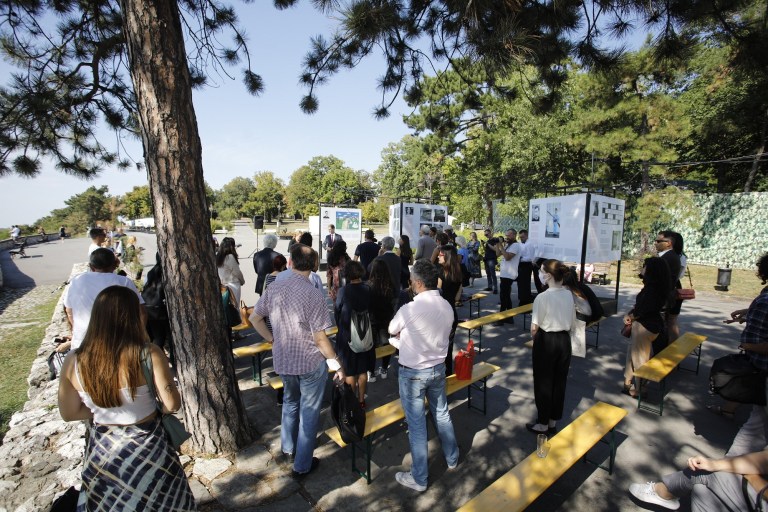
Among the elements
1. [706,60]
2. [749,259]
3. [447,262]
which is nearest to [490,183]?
[706,60]

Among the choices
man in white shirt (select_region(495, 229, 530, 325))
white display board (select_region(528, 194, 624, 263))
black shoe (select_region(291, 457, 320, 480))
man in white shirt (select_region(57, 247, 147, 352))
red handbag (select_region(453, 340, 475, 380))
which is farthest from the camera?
man in white shirt (select_region(495, 229, 530, 325))

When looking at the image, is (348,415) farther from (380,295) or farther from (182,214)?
(182,214)

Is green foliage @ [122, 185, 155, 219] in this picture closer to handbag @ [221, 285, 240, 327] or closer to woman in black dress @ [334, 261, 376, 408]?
handbag @ [221, 285, 240, 327]

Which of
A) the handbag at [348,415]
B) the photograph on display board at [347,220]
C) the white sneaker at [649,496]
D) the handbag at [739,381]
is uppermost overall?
the photograph on display board at [347,220]

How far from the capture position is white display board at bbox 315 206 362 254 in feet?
42.2

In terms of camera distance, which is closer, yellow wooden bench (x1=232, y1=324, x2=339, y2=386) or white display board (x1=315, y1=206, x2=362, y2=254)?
yellow wooden bench (x1=232, y1=324, x2=339, y2=386)

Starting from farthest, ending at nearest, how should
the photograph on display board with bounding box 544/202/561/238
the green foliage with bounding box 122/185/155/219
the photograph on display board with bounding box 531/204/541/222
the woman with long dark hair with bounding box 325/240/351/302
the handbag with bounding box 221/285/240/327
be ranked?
the green foliage with bounding box 122/185/155/219
the photograph on display board with bounding box 531/204/541/222
the photograph on display board with bounding box 544/202/561/238
the woman with long dark hair with bounding box 325/240/351/302
the handbag with bounding box 221/285/240/327

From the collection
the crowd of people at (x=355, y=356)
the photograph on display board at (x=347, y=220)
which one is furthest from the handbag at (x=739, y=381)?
the photograph on display board at (x=347, y=220)

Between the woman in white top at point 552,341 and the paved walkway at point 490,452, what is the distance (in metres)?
0.38

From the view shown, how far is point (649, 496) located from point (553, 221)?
5479 millimetres

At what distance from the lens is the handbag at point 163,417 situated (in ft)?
6.04

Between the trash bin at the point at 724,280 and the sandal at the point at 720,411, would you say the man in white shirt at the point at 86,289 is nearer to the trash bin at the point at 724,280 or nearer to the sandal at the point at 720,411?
the sandal at the point at 720,411

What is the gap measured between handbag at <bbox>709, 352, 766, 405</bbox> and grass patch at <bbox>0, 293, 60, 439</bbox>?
739cm

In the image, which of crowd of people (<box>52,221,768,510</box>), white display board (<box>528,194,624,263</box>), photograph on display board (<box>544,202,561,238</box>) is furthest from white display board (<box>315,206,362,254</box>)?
crowd of people (<box>52,221,768,510</box>)
